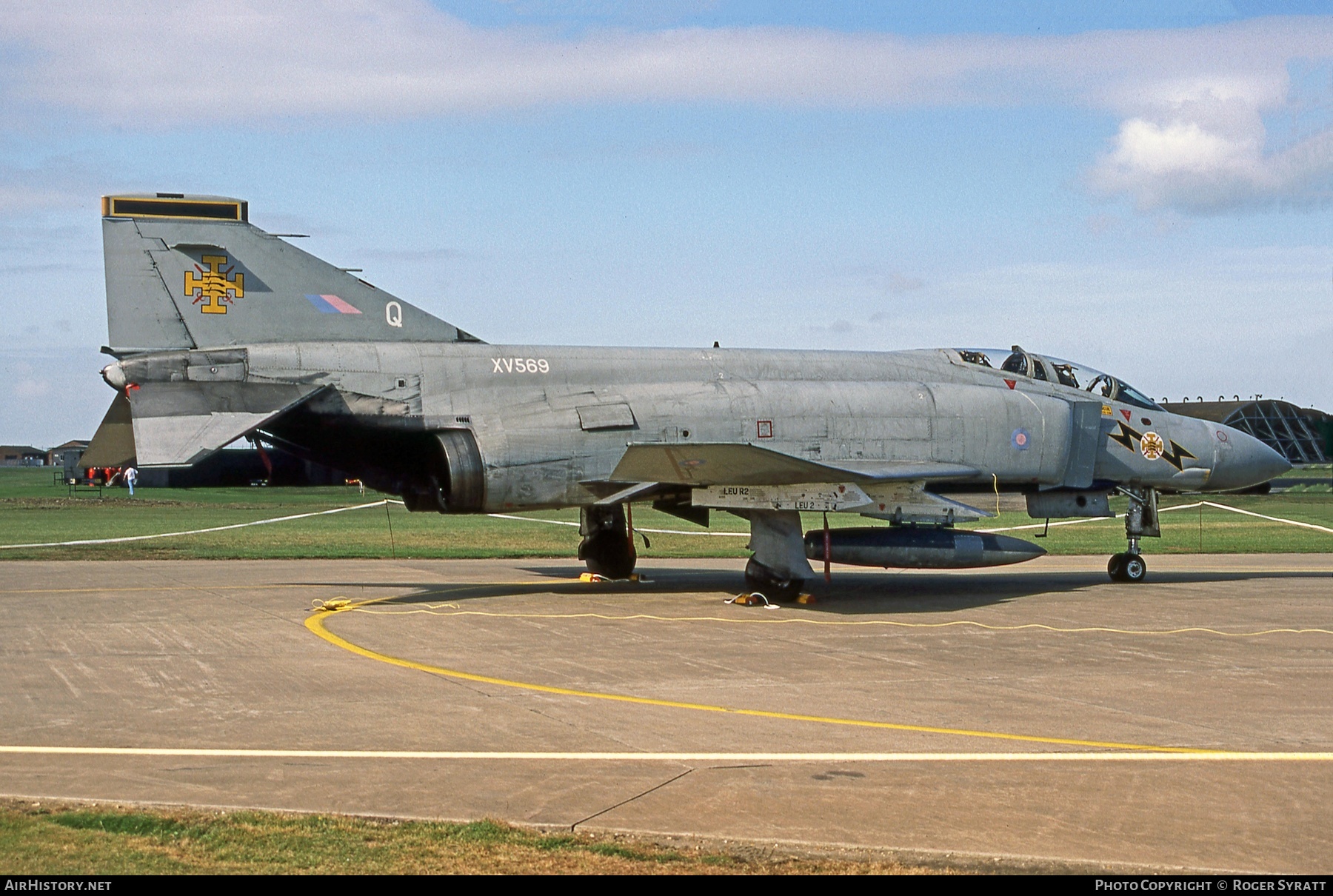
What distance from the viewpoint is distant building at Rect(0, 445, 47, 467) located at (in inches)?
6727

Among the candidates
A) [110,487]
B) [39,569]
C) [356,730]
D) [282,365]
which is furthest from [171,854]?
[110,487]

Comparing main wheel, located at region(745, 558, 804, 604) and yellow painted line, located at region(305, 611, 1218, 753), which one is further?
main wheel, located at region(745, 558, 804, 604)

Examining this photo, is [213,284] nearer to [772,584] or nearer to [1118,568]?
[772,584]

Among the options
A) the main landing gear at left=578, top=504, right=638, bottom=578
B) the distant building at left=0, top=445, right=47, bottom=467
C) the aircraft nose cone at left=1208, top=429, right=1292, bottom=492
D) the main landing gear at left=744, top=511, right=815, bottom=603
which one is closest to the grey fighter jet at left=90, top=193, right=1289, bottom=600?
the main landing gear at left=744, top=511, right=815, bottom=603

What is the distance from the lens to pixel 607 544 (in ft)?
58.9

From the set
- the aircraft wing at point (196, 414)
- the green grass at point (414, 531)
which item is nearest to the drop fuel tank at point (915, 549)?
the aircraft wing at point (196, 414)

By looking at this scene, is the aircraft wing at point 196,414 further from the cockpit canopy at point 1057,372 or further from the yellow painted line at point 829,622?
the cockpit canopy at point 1057,372

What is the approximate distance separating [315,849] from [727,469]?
9695 millimetres

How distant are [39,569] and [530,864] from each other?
55.5ft

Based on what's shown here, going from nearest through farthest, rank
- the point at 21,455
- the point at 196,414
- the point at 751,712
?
the point at 751,712 → the point at 196,414 → the point at 21,455

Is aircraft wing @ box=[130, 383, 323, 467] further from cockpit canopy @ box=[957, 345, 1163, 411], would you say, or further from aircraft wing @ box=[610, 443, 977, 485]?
cockpit canopy @ box=[957, 345, 1163, 411]

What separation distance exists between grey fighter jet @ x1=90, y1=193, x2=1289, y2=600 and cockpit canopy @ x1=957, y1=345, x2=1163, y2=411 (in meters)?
0.71

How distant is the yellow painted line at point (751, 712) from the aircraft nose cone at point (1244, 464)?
12270mm

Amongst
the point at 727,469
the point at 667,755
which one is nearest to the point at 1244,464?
the point at 727,469
